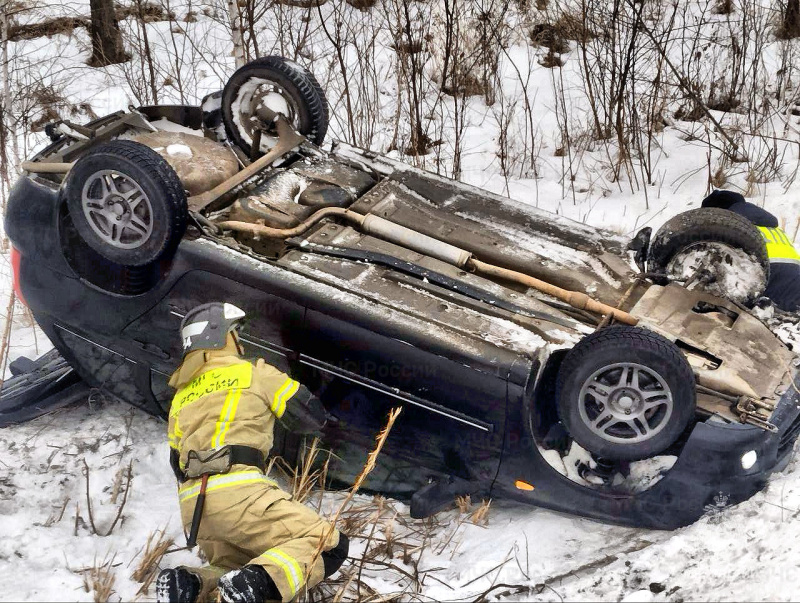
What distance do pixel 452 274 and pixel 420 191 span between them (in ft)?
2.67

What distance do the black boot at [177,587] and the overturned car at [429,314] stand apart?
1008 millimetres

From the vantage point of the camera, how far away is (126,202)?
4.09 m

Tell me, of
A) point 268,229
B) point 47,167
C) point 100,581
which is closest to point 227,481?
point 100,581

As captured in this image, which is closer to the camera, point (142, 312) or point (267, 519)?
point (267, 519)

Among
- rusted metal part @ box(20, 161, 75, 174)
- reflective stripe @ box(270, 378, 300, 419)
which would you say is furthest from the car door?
rusted metal part @ box(20, 161, 75, 174)

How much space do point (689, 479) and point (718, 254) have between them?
1.38 m

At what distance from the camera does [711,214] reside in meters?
4.56

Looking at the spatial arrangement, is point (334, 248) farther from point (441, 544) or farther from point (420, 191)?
point (441, 544)

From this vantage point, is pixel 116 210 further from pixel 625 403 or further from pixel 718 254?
pixel 718 254

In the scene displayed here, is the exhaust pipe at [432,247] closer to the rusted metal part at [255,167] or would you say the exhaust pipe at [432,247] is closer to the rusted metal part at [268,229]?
the rusted metal part at [268,229]

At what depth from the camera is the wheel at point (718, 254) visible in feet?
14.6

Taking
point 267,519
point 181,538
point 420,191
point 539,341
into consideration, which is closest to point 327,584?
point 267,519

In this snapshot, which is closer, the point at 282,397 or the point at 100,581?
the point at 100,581

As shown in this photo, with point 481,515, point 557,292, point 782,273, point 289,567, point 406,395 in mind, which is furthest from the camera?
point 782,273
